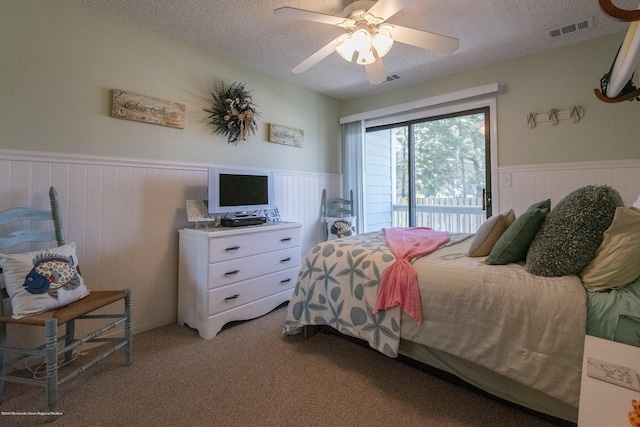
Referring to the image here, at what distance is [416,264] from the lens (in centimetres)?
166

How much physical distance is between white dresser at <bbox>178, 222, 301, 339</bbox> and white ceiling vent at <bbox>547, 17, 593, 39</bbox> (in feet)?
9.20

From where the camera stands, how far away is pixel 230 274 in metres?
2.33

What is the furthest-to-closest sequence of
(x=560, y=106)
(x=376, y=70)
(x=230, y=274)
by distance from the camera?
(x=560, y=106) → (x=230, y=274) → (x=376, y=70)

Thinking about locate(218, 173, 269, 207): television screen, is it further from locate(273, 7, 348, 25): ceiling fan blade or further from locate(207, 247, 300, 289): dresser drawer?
locate(273, 7, 348, 25): ceiling fan blade

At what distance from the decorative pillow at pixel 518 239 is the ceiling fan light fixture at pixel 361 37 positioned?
54.6 inches

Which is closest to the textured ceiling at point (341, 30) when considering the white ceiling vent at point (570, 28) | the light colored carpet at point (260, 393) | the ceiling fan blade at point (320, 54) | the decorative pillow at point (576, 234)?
the white ceiling vent at point (570, 28)

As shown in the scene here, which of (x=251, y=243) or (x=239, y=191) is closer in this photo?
(x=251, y=243)

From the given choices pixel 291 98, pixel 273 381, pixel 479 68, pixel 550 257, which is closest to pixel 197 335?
pixel 273 381

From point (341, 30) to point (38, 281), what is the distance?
2667 mm

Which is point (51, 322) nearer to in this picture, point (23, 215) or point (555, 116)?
point (23, 215)

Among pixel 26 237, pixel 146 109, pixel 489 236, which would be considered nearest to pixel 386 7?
pixel 489 236

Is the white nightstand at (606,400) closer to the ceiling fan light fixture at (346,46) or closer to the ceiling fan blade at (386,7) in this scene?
the ceiling fan blade at (386,7)

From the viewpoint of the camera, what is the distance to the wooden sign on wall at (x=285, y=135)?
10.8 ft

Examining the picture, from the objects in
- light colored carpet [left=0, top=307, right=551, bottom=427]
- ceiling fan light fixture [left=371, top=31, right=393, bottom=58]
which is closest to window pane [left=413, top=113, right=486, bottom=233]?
ceiling fan light fixture [left=371, top=31, right=393, bottom=58]
